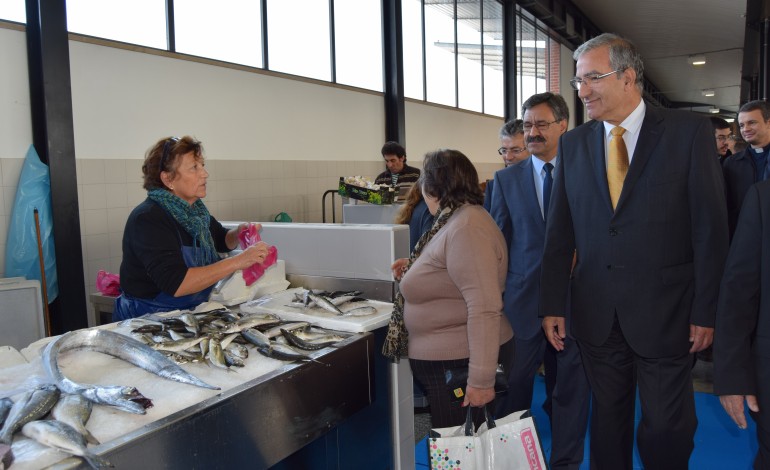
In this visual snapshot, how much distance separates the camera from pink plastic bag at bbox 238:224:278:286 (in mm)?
2885

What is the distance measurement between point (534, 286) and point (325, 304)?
981mm

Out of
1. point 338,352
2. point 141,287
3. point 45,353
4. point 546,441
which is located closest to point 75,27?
point 141,287

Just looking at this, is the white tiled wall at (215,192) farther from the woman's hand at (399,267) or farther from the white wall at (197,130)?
the woman's hand at (399,267)

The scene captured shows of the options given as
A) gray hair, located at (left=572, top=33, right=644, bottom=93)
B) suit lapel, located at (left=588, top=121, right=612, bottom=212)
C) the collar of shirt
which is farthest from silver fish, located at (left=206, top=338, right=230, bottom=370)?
gray hair, located at (left=572, top=33, right=644, bottom=93)

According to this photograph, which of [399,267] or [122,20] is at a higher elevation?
[122,20]

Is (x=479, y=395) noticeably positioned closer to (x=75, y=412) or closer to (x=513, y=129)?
(x=75, y=412)

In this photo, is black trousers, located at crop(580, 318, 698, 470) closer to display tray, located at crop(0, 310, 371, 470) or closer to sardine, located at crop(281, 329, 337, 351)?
display tray, located at crop(0, 310, 371, 470)

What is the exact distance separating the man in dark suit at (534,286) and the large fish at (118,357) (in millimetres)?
1555

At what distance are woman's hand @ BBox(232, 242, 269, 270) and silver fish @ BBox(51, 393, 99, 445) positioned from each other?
1.08 metres

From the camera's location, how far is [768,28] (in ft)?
22.0

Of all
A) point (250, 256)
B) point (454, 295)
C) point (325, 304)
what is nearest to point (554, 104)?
point (454, 295)

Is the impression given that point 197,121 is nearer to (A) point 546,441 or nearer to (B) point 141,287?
(B) point 141,287

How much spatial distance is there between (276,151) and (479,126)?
583 cm

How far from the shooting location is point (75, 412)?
4.91 feet
